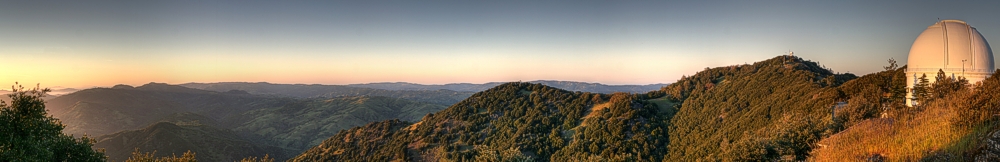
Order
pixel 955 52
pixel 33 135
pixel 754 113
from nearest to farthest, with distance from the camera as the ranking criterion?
1. pixel 33 135
2. pixel 955 52
3. pixel 754 113

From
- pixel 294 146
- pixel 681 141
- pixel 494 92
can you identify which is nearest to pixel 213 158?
pixel 294 146

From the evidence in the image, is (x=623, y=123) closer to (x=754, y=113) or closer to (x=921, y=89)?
(x=754, y=113)

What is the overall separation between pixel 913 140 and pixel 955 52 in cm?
2413

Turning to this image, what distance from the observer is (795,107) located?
47.1 meters

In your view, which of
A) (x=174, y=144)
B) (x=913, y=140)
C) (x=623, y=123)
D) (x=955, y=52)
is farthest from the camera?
(x=174, y=144)

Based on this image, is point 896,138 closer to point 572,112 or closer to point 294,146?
point 572,112

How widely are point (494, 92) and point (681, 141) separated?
182 ft

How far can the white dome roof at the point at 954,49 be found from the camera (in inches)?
1083

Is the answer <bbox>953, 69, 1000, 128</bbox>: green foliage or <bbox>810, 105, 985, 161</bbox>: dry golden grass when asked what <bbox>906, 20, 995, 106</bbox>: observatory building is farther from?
<bbox>810, 105, 985, 161</bbox>: dry golden grass

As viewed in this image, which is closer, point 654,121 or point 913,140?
point 913,140

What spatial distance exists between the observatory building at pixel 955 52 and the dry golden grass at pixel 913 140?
731 inches

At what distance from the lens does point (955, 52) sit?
90.9ft

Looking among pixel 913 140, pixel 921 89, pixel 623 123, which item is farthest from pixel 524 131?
pixel 913 140

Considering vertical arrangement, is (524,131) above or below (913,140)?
below
